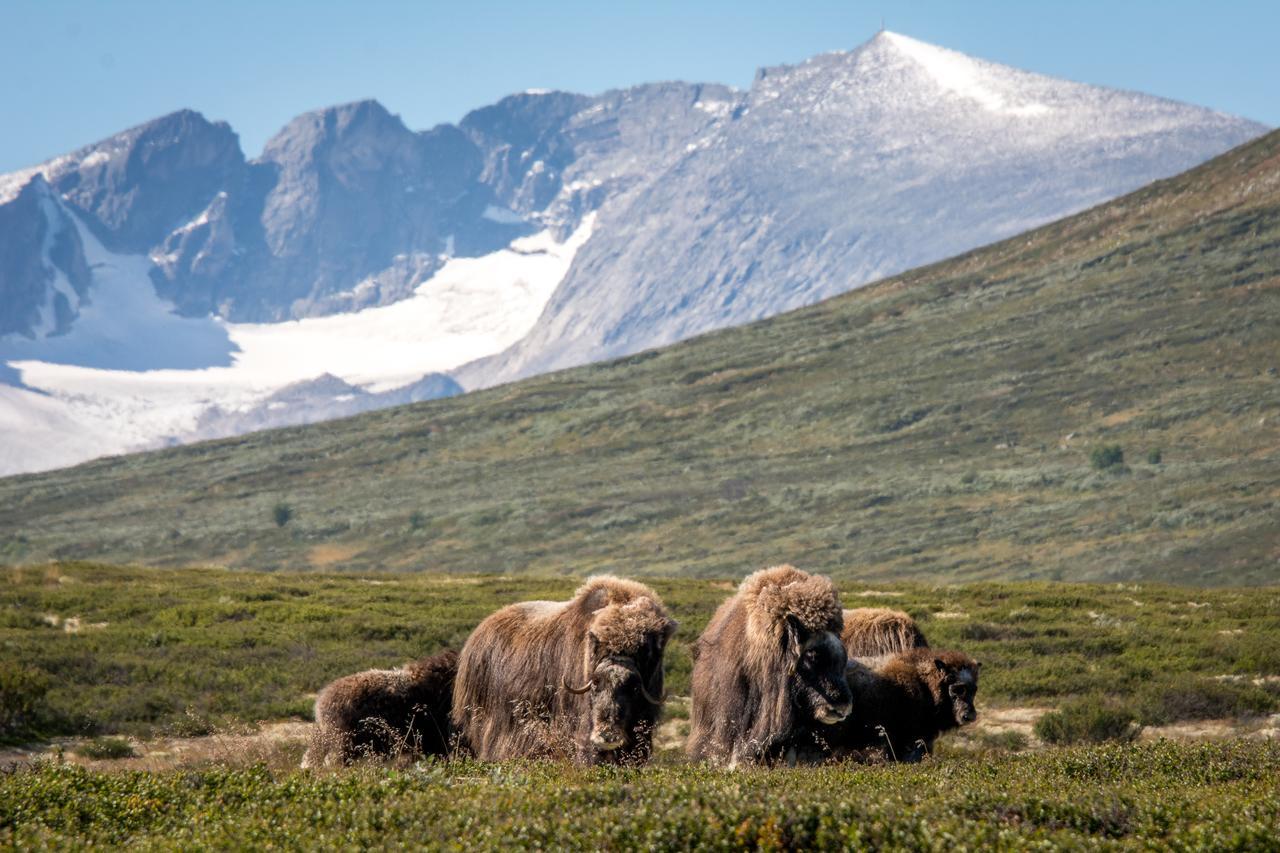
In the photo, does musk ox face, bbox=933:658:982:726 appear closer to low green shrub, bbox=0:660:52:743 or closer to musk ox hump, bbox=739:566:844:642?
musk ox hump, bbox=739:566:844:642

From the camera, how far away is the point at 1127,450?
10556 cm

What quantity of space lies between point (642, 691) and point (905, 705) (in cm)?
400

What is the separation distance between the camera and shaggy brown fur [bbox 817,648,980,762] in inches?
546

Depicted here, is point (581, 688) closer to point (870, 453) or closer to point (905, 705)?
point (905, 705)

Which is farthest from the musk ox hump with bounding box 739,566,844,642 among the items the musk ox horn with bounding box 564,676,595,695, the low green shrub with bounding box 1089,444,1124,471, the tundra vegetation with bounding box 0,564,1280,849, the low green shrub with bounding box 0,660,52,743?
the low green shrub with bounding box 1089,444,1124,471

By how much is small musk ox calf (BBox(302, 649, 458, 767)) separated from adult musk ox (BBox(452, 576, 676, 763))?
432 mm

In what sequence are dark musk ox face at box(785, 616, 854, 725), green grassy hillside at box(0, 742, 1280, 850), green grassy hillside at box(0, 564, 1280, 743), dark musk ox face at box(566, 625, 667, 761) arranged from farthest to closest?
green grassy hillside at box(0, 564, 1280, 743), dark musk ox face at box(785, 616, 854, 725), dark musk ox face at box(566, 625, 667, 761), green grassy hillside at box(0, 742, 1280, 850)

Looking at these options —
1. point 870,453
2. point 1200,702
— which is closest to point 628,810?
point 1200,702

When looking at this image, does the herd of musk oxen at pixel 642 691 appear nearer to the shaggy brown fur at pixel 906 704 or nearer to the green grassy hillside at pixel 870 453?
the shaggy brown fur at pixel 906 704

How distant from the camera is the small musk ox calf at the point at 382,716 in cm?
1384

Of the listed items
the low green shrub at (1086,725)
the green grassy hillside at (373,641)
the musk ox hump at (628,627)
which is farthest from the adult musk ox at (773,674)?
the green grassy hillside at (373,641)

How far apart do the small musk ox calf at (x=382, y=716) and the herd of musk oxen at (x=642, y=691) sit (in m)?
0.02

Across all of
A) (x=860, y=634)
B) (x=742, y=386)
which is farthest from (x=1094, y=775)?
(x=742, y=386)

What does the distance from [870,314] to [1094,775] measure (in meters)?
171
